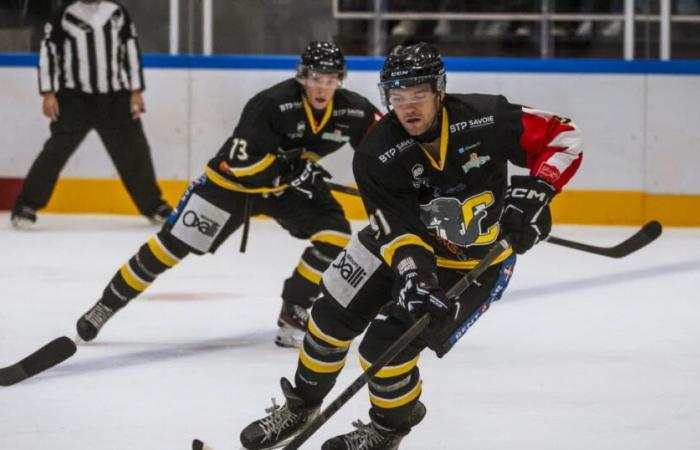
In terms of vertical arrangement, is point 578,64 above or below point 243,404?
above

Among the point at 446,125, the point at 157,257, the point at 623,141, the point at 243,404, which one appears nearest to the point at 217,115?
the point at 623,141

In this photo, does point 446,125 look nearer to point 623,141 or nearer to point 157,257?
point 157,257

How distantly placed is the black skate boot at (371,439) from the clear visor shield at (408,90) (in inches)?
25.2

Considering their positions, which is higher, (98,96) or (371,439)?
(98,96)

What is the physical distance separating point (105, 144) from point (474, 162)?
4229 millimetres

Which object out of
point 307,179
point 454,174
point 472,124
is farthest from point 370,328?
point 307,179

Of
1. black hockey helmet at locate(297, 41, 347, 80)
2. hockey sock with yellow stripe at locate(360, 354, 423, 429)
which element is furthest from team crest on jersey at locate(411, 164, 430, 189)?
black hockey helmet at locate(297, 41, 347, 80)

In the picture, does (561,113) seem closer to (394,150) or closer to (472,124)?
(472,124)

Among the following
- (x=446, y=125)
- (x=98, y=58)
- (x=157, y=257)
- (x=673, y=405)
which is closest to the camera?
(x=446, y=125)

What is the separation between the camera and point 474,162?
286 centimetres

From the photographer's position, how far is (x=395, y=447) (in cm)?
288

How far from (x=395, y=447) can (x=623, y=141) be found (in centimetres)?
428

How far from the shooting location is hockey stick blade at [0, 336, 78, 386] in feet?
11.5

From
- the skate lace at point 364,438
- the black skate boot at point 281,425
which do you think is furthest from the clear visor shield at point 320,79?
the skate lace at point 364,438
